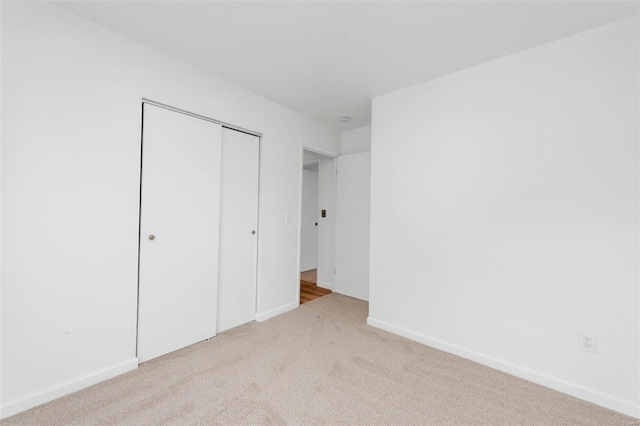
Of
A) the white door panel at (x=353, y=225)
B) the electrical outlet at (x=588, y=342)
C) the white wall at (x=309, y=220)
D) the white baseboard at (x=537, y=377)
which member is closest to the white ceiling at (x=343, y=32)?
the white door panel at (x=353, y=225)

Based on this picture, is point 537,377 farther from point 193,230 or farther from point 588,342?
point 193,230

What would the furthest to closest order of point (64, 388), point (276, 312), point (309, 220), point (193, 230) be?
point (309, 220), point (276, 312), point (193, 230), point (64, 388)

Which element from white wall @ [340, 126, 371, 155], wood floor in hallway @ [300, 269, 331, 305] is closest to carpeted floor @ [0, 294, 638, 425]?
wood floor in hallway @ [300, 269, 331, 305]

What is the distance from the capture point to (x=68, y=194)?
1700 millimetres

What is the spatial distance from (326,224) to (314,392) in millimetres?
2642

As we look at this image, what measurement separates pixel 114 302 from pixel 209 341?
90cm

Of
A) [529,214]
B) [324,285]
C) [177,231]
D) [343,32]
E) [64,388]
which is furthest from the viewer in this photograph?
[324,285]

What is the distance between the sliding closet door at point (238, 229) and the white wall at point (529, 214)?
1504 millimetres

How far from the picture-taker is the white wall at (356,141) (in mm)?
3799

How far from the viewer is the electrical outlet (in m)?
1.73

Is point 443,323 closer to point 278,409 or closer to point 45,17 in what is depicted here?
point 278,409

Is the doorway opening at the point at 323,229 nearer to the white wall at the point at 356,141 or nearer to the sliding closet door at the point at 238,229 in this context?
the white wall at the point at 356,141

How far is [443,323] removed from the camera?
237 cm

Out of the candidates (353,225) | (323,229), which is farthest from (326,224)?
(353,225)
